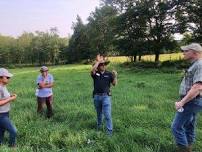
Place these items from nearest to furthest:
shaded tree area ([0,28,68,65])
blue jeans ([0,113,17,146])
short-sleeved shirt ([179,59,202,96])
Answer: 1. short-sleeved shirt ([179,59,202,96])
2. blue jeans ([0,113,17,146])
3. shaded tree area ([0,28,68,65])

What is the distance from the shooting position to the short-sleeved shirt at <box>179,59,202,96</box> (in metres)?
7.41

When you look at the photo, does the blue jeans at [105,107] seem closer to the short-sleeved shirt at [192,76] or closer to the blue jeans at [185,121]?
the blue jeans at [185,121]

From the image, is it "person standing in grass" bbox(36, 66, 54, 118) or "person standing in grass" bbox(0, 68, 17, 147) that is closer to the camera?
"person standing in grass" bbox(0, 68, 17, 147)

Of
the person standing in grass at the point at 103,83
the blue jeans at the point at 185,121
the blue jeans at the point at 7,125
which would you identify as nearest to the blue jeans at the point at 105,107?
the person standing in grass at the point at 103,83

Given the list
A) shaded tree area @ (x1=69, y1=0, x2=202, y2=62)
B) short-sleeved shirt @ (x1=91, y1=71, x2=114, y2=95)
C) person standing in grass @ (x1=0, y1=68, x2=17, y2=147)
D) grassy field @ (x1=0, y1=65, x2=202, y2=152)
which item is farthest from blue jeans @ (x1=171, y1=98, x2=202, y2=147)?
shaded tree area @ (x1=69, y1=0, x2=202, y2=62)

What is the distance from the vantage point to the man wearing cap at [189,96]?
736cm

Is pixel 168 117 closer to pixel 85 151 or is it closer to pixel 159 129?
pixel 159 129

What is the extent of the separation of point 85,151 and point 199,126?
3.98 meters

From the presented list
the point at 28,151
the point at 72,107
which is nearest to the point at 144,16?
the point at 72,107

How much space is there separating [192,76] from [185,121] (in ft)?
3.09

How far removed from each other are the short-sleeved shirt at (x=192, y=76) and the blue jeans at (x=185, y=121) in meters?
0.28

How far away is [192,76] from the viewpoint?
297 inches

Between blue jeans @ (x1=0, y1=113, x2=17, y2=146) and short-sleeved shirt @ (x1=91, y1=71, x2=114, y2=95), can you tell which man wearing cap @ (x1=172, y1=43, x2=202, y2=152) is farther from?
blue jeans @ (x1=0, y1=113, x2=17, y2=146)

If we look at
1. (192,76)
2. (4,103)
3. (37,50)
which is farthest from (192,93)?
(37,50)
